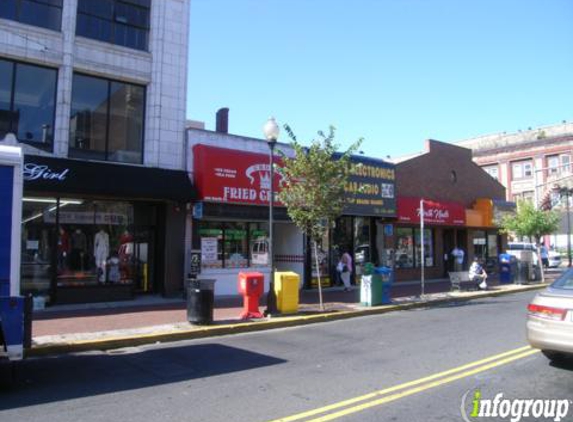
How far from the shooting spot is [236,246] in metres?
18.3

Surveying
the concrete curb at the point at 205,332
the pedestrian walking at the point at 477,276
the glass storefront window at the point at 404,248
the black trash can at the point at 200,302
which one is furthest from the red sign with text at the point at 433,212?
the black trash can at the point at 200,302

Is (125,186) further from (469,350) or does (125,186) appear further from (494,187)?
(494,187)

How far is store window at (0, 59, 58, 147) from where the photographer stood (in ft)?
46.8

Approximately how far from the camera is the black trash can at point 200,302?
37.4 ft

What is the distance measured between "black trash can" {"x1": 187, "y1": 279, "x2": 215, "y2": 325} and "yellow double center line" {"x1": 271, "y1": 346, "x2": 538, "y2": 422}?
580 centimetres

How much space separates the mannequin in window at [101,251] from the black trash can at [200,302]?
17.4 ft

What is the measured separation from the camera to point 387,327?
11.8 m

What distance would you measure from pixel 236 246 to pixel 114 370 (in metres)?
10.5

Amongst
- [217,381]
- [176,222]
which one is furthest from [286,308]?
[217,381]

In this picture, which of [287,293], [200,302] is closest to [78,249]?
[200,302]

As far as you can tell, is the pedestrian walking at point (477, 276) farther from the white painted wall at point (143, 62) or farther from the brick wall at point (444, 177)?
the white painted wall at point (143, 62)
